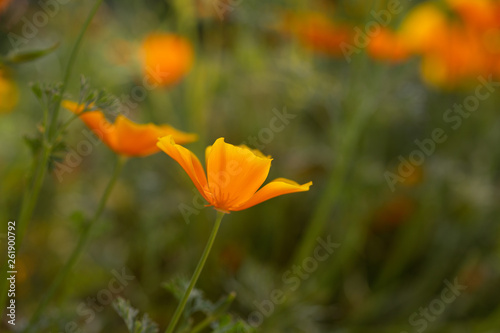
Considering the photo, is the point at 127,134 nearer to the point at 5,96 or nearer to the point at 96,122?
the point at 96,122

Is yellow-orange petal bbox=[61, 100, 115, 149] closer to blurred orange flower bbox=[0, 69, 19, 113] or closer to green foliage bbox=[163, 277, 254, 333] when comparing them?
green foliage bbox=[163, 277, 254, 333]

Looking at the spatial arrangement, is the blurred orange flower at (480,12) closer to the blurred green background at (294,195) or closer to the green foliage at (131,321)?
the blurred green background at (294,195)

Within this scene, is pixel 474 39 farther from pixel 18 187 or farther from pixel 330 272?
pixel 18 187

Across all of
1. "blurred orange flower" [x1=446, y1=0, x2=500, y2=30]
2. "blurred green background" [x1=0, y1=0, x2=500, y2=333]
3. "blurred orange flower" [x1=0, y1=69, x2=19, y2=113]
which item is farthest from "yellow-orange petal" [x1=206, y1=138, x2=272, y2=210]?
"blurred orange flower" [x1=446, y1=0, x2=500, y2=30]

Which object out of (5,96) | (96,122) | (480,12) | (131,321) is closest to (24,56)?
(96,122)

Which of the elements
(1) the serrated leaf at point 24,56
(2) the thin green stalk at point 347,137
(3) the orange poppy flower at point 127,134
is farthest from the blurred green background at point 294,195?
(1) the serrated leaf at point 24,56

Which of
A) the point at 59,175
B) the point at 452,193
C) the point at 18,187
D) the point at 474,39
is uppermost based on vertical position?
the point at 474,39

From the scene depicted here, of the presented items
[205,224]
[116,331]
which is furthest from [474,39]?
[116,331]
